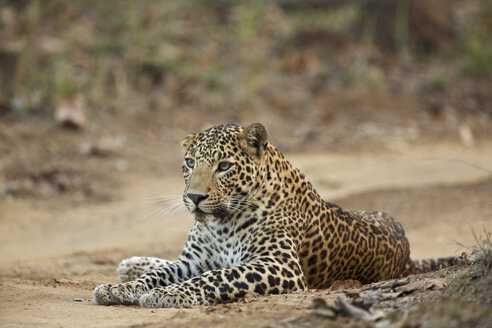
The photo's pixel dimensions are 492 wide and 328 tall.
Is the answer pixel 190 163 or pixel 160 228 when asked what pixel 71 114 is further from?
pixel 190 163

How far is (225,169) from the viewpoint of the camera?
6.72 meters

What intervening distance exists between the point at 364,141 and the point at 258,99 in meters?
2.91

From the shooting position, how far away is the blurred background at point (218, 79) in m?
15.3

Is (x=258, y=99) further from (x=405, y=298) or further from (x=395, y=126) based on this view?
(x=405, y=298)

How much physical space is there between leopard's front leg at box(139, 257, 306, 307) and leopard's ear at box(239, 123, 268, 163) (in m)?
1.03

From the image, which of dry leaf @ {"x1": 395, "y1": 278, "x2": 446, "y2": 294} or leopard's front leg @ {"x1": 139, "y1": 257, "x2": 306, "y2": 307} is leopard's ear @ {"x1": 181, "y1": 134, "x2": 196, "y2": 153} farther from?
dry leaf @ {"x1": 395, "y1": 278, "x2": 446, "y2": 294}

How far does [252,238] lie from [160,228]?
4903mm

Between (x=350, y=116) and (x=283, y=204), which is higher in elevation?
(x=350, y=116)

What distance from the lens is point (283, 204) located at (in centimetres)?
692

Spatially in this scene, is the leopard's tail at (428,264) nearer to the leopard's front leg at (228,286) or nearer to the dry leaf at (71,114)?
the leopard's front leg at (228,286)

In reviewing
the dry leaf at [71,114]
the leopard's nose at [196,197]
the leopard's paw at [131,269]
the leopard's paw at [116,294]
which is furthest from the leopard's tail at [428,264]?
the dry leaf at [71,114]

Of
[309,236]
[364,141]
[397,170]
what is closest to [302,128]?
[364,141]

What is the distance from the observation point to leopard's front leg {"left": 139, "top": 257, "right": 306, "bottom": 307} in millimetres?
6094

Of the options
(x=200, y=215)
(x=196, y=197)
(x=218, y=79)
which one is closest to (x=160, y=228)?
(x=200, y=215)
